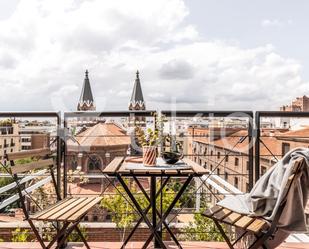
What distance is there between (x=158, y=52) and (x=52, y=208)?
4343cm

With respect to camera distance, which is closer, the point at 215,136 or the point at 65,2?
the point at 215,136

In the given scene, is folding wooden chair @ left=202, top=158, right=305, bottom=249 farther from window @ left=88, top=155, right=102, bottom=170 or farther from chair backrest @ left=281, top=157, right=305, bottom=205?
window @ left=88, top=155, right=102, bottom=170

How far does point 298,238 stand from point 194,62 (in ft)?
146

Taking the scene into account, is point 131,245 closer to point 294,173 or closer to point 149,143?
point 149,143

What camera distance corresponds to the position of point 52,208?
95.7 inches

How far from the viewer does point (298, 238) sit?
3.08m

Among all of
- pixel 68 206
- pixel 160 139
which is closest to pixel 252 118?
pixel 160 139

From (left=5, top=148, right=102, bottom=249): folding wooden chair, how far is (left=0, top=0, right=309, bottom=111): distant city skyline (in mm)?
625

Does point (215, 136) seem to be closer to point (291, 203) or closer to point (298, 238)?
point (298, 238)

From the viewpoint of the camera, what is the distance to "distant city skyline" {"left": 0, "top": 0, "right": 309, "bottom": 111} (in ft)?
25.1

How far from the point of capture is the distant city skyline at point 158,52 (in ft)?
25.1

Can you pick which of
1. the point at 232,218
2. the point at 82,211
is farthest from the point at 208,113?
the point at 82,211

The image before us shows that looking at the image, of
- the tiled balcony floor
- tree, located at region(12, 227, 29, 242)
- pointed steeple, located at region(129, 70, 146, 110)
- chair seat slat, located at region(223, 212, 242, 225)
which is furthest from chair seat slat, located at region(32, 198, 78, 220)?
pointed steeple, located at region(129, 70, 146, 110)

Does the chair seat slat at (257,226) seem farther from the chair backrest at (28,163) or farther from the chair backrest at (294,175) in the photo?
the chair backrest at (28,163)
